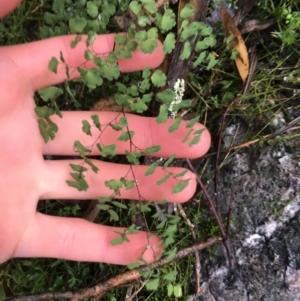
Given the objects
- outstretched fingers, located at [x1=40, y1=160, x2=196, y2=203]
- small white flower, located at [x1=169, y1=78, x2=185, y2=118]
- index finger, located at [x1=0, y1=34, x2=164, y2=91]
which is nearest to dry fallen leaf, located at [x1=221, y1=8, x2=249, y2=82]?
small white flower, located at [x1=169, y1=78, x2=185, y2=118]

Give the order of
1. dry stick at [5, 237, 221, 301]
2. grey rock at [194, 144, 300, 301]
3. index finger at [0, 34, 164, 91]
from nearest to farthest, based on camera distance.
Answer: index finger at [0, 34, 164, 91] < grey rock at [194, 144, 300, 301] < dry stick at [5, 237, 221, 301]

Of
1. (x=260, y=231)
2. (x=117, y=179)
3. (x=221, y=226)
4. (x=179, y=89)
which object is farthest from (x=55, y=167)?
(x=260, y=231)

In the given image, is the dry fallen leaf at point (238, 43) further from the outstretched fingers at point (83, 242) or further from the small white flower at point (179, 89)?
the outstretched fingers at point (83, 242)

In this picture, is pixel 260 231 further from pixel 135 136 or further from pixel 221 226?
pixel 135 136

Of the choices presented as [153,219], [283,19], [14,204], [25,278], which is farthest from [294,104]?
[25,278]

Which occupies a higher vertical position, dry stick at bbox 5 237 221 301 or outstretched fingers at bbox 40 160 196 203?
outstretched fingers at bbox 40 160 196 203

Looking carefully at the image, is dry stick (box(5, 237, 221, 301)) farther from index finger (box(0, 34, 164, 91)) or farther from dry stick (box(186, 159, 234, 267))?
index finger (box(0, 34, 164, 91))

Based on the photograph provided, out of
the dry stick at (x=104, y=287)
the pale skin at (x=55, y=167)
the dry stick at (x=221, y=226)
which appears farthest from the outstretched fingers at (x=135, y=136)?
the dry stick at (x=104, y=287)
